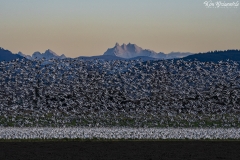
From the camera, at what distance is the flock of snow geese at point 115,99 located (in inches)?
2734

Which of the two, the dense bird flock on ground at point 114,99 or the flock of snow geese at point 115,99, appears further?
the dense bird flock on ground at point 114,99

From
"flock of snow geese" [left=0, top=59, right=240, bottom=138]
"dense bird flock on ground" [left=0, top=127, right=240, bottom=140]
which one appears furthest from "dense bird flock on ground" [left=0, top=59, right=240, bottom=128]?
"dense bird flock on ground" [left=0, top=127, right=240, bottom=140]

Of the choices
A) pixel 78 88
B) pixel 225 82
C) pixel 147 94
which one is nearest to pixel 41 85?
pixel 78 88

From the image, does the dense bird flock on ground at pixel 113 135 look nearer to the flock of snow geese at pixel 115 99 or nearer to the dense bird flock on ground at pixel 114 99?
the flock of snow geese at pixel 115 99

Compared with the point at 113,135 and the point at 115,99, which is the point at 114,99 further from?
the point at 113,135
